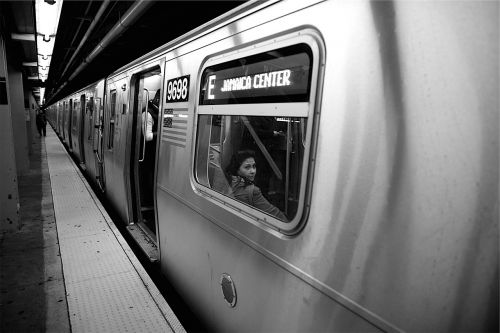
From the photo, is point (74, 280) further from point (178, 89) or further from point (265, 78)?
point (265, 78)

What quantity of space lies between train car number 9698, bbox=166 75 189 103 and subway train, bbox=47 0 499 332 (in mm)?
248

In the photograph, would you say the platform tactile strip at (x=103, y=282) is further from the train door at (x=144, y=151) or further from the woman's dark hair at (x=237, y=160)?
the woman's dark hair at (x=237, y=160)

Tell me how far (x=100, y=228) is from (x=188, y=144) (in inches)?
84.8

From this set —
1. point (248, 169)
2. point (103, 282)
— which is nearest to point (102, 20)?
point (103, 282)

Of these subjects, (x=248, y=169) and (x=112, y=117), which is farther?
(x=112, y=117)

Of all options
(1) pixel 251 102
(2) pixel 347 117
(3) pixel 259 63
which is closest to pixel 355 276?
(2) pixel 347 117

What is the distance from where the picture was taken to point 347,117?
1.23 meters


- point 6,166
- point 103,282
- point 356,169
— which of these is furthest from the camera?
point 6,166

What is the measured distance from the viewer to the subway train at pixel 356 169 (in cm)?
92

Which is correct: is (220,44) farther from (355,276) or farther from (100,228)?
(100,228)

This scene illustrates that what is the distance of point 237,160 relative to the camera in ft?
7.88

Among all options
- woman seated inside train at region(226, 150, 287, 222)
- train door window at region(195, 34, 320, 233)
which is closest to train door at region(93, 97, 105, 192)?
train door window at region(195, 34, 320, 233)

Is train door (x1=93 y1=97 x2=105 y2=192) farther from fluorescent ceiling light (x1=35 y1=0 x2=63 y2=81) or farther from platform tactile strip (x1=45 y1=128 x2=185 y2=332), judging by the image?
platform tactile strip (x1=45 y1=128 x2=185 y2=332)

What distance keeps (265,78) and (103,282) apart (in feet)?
7.23
